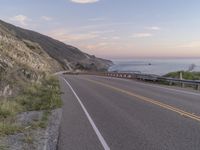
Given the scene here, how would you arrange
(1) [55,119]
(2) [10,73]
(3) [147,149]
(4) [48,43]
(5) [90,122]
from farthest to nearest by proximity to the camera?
1. (4) [48,43]
2. (2) [10,73]
3. (1) [55,119]
4. (5) [90,122]
5. (3) [147,149]

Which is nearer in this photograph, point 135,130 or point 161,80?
point 135,130

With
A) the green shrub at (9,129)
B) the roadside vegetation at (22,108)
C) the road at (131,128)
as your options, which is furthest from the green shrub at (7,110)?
the green shrub at (9,129)

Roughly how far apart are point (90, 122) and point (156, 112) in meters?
3.05

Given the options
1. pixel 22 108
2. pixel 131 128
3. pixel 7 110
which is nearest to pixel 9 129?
pixel 7 110

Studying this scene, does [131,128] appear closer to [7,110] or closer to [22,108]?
[7,110]

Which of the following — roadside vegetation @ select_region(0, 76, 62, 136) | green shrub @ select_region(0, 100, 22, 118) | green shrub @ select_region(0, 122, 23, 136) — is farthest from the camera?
green shrub @ select_region(0, 100, 22, 118)

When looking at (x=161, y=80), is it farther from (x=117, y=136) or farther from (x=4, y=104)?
(x=117, y=136)

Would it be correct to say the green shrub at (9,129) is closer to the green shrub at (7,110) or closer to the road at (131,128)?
the road at (131,128)

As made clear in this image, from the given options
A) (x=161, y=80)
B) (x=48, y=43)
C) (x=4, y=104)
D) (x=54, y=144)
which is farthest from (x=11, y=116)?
(x=48, y=43)

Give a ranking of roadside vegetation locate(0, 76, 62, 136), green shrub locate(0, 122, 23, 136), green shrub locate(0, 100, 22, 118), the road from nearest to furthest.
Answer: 1. the road
2. green shrub locate(0, 122, 23, 136)
3. roadside vegetation locate(0, 76, 62, 136)
4. green shrub locate(0, 100, 22, 118)

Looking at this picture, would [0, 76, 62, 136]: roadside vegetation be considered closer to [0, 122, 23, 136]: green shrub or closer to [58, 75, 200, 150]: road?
[0, 122, 23, 136]: green shrub

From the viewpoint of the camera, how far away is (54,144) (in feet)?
29.8

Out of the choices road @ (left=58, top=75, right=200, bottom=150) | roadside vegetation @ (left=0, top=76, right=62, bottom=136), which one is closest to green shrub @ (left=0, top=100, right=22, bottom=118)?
Answer: roadside vegetation @ (left=0, top=76, right=62, bottom=136)

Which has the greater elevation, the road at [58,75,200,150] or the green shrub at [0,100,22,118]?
the green shrub at [0,100,22,118]
